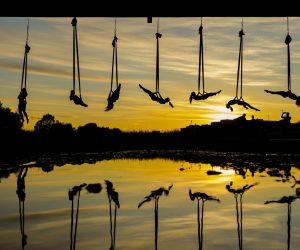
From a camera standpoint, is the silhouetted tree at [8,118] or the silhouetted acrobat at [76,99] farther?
the silhouetted tree at [8,118]

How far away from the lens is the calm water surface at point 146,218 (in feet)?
30.3

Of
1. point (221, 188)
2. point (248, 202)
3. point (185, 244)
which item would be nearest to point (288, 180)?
point (221, 188)

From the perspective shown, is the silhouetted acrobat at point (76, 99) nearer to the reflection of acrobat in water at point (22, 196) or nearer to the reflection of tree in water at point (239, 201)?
the reflection of acrobat in water at point (22, 196)

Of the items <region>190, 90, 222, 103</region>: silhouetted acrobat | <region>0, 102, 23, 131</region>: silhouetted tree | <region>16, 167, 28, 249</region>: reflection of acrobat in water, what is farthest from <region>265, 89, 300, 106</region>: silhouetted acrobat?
<region>0, 102, 23, 131</region>: silhouetted tree

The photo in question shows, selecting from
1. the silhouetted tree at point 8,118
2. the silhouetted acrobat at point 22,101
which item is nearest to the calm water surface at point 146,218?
the silhouetted acrobat at point 22,101

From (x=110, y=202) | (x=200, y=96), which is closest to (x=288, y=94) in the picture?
(x=200, y=96)

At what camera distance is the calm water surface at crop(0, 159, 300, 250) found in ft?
30.3

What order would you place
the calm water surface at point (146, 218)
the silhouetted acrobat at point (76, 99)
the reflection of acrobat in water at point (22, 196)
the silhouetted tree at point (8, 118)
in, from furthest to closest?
the silhouetted tree at point (8, 118)
the silhouetted acrobat at point (76, 99)
the reflection of acrobat in water at point (22, 196)
the calm water surface at point (146, 218)

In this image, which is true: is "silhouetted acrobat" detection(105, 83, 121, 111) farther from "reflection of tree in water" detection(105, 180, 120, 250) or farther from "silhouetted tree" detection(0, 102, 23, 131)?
"silhouetted tree" detection(0, 102, 23, 131)

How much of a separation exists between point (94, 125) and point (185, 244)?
59.5 m

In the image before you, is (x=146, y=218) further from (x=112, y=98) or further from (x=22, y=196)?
(x=22, y=196)

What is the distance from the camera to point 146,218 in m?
11.6
